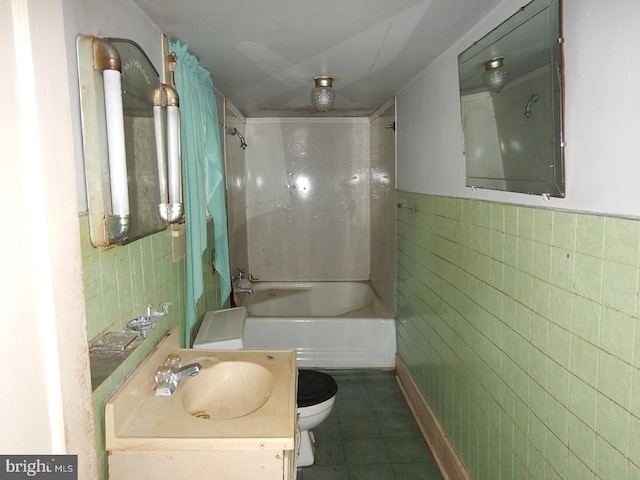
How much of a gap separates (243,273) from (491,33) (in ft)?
9.26

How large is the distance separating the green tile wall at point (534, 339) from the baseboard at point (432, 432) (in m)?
0.06

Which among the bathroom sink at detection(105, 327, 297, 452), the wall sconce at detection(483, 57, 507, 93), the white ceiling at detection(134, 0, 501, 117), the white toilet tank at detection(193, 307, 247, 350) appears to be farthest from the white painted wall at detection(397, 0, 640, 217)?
the white toilet tank at detection(193, 307, 247, 350)

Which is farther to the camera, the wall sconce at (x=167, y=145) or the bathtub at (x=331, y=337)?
the bathtub at (x=331, y=337)

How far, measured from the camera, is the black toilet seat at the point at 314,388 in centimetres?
219

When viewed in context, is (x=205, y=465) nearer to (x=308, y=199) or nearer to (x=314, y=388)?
(x=314, y=388)

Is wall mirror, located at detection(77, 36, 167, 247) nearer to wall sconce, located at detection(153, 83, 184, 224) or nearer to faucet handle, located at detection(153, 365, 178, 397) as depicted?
wall sconce, located at detection(153, 83, 184, 224)

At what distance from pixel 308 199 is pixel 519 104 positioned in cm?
302

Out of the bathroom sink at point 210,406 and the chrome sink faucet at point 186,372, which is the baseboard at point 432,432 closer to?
the bathroom sink at point 210,406

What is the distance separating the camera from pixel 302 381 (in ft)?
7.79

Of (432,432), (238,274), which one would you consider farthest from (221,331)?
(238,274)

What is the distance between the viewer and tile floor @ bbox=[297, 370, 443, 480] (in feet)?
7.38

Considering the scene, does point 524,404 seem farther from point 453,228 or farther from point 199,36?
point 199,36

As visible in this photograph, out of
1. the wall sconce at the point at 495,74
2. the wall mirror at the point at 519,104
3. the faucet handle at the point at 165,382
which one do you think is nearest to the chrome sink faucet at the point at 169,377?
the faucet handle at the point at 165,382

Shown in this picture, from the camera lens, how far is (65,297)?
0.81 m
